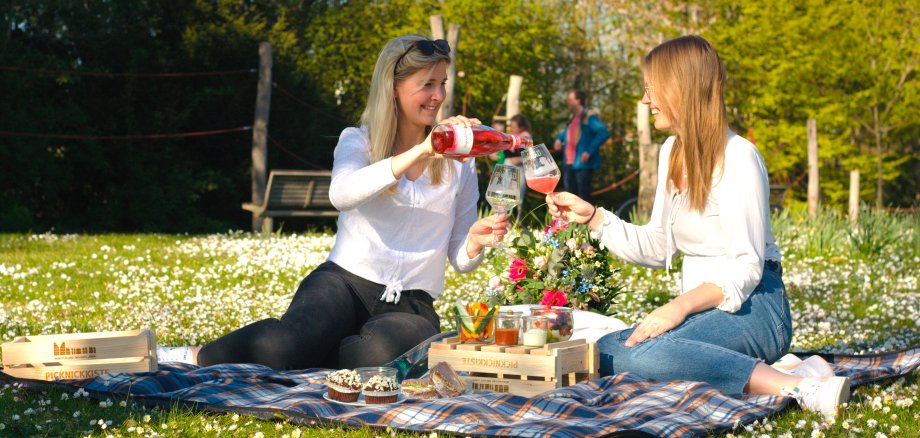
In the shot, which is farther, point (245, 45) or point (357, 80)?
point (357, 80)

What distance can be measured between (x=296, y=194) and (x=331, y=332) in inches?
407

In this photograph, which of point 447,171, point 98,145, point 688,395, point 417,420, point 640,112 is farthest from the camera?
point 98,145

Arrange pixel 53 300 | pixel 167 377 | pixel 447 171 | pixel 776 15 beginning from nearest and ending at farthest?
pixel 167 377 → pixel 447 171 → pixel 53 300 → pixel 776 15

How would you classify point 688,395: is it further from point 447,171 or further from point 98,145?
point 98,145

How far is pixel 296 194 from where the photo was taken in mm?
15055

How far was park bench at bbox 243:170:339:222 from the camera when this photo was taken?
14.9m

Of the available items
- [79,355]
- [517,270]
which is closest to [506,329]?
[517,270]

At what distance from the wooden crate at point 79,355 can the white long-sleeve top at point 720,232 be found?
2.24 m

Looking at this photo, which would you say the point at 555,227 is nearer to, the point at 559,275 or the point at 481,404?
the point at 559,275

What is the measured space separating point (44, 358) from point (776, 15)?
18.7 metres

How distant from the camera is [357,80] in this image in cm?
2423

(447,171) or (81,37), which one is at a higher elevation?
(81,37)

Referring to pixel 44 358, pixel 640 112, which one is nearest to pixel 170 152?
pixel 640 112

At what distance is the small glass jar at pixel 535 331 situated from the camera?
4.39m
